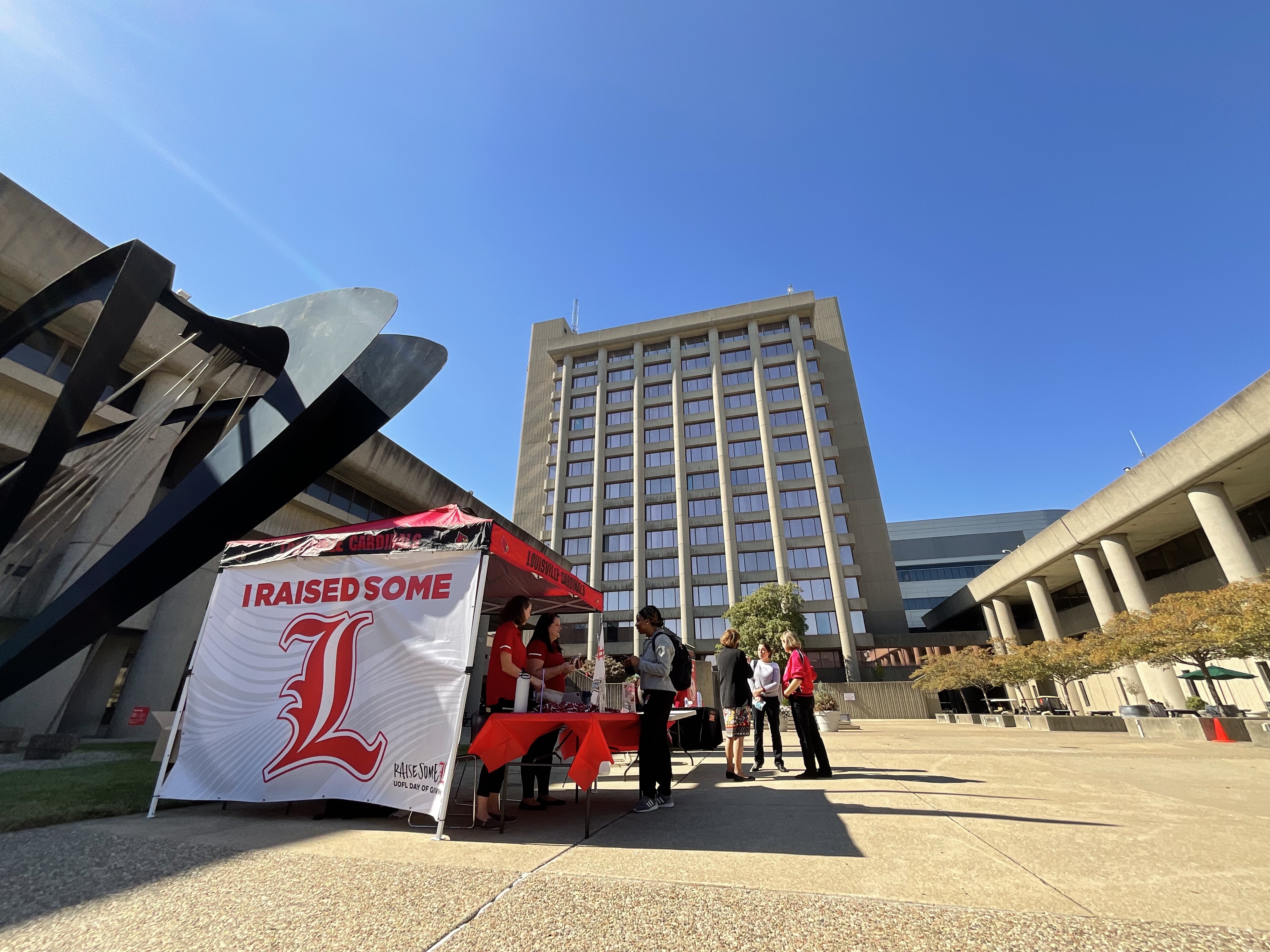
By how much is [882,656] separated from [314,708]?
41.6m

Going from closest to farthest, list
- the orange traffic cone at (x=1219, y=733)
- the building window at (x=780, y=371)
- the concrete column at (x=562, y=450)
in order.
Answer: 1. the orange traffic cone at (x=1219, y=733)
2. the building window at (x=780, y=371)
3. the concrete column at (x=562, y=450)

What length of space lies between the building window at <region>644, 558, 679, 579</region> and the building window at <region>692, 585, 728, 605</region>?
232 cm

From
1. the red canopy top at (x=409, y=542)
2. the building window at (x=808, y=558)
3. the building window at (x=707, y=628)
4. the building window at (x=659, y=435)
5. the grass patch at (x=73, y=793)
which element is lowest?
the grass patch at (x=73, y=793)

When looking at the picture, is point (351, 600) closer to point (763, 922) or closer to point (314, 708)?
point (314, 708)

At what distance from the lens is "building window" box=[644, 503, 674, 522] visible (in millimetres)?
48375

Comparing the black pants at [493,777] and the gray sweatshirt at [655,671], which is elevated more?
the gray sweatshirt at [655,671]

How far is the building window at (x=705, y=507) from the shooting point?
47.0 m

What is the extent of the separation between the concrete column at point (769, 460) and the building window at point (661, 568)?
8583 millimetres

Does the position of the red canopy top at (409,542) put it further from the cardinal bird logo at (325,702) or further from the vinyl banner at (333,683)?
the cardinal bird logo at (325,702)

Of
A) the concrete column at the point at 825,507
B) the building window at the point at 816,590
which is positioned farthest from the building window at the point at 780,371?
the building window at the point at 816,590

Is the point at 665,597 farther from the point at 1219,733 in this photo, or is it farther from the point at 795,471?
the point at 1219,733

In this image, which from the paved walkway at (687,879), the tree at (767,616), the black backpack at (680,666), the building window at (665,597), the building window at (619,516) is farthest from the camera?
the building window at (619,516)

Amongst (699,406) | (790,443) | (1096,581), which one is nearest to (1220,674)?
(1096,581)

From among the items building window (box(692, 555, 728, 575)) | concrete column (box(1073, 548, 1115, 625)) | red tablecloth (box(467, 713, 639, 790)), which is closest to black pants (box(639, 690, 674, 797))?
red tablecloth (box(467, 713, 639, 790))
